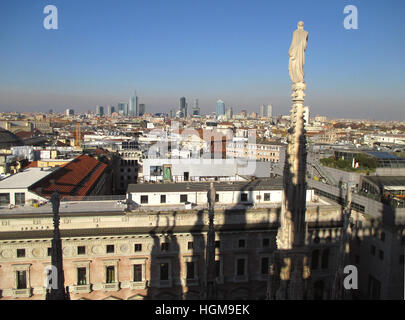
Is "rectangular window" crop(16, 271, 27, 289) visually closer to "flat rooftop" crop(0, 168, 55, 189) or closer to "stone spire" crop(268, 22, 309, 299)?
"flat rooftop" crop(0, 168, 55, 189)

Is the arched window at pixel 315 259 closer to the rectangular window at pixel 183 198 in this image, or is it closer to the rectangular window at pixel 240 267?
the rectangular window at pixel 240 267

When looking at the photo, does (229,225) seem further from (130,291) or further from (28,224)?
(28,224)

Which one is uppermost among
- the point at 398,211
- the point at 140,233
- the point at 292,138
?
the point at 292,138

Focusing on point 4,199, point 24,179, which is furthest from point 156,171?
point 4,199

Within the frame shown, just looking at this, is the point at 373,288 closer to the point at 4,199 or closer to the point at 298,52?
the point at 298,52
